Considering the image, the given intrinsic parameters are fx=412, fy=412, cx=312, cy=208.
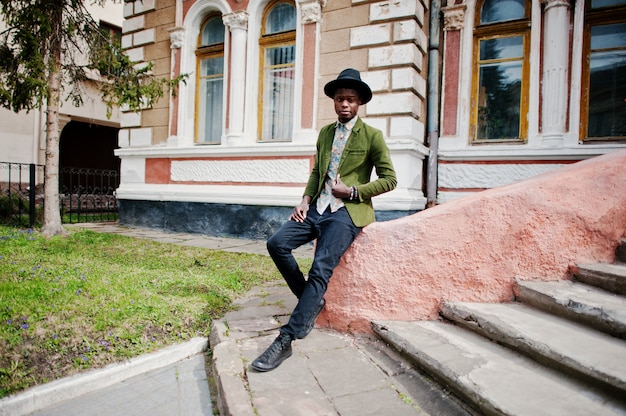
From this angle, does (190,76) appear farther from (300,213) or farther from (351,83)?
(300,213)

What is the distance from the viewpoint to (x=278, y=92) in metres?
8.32

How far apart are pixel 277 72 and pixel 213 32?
188cm

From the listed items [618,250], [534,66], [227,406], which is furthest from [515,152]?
[227,406]

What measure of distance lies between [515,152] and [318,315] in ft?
17.4

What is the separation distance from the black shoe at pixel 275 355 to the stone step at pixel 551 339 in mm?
1256

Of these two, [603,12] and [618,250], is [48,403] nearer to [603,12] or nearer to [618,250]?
[618,250]

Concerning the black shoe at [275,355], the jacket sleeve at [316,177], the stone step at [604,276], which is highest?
the jacket sleeve at [316,177]

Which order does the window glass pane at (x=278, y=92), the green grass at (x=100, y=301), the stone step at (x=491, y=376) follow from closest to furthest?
the stone step at (x=491, y=376) < the green grass at (x=100, y=301) < the window glass pane at (x=278, y=92)

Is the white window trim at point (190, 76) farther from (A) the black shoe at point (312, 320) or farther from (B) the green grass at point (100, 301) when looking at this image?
(A) the black shoe at point (312, 320)

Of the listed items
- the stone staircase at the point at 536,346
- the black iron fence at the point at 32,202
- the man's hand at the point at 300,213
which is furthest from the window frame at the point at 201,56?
the stone staircase at the point at 536,346

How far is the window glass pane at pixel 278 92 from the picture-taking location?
8172 mm

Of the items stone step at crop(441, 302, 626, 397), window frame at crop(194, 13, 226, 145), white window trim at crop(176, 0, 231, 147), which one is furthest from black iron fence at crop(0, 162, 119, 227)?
stone step at crop(441, 302, 626, 397)

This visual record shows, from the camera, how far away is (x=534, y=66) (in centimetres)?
707

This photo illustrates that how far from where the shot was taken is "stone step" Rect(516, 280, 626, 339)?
250cm
